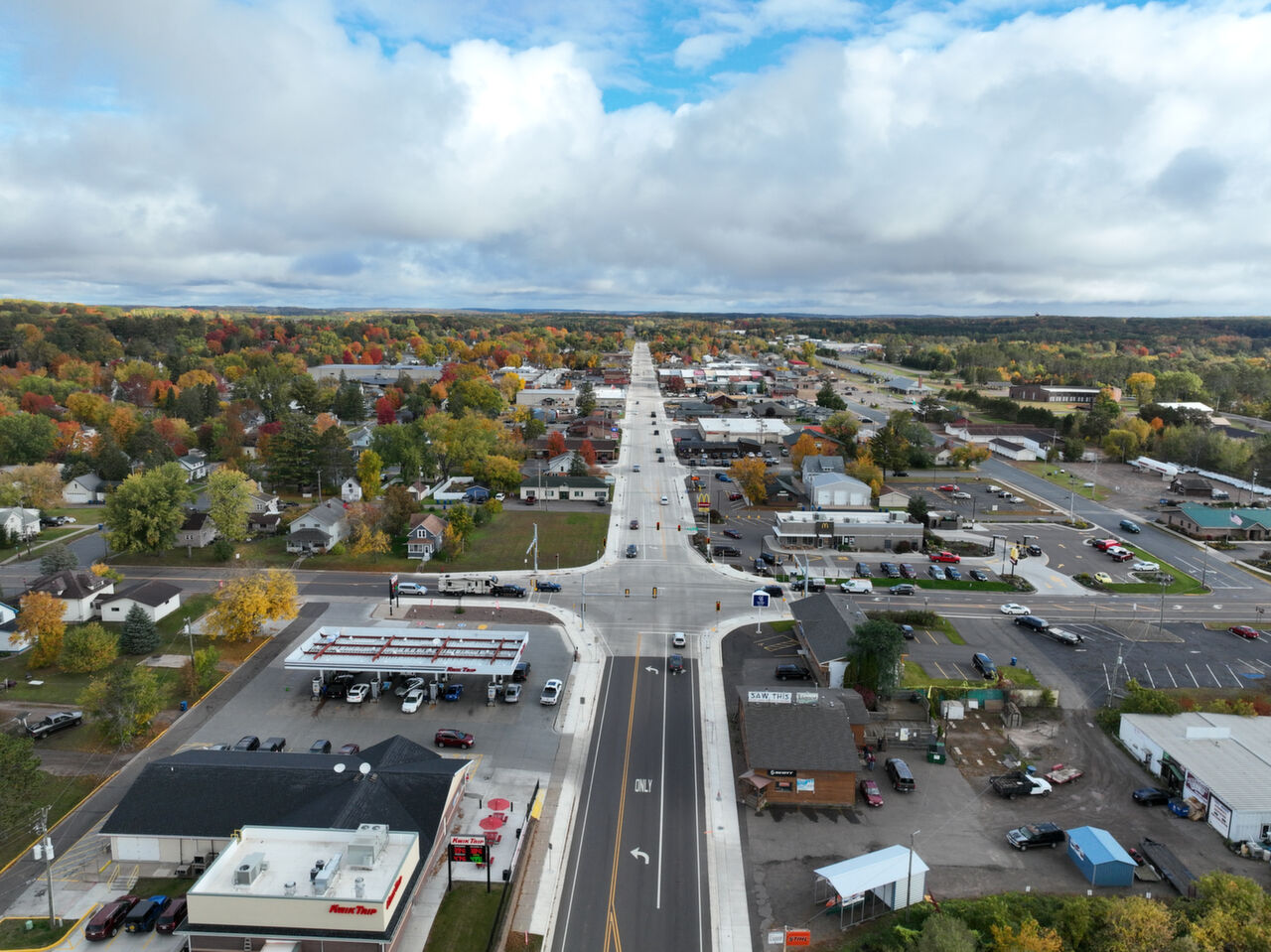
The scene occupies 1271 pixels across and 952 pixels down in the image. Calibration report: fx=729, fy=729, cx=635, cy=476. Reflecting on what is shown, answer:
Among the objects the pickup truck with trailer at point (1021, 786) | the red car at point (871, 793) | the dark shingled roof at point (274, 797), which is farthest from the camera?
the pickup truck with trailer at point (1021, 786)

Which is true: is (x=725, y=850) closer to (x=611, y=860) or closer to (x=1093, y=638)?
(x=611, y=860)

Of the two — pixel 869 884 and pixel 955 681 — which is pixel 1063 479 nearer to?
pixel 955 681

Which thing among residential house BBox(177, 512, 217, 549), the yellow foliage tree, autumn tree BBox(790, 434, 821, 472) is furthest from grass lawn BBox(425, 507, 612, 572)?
autumn tree BBox(790, 434, 821, 472)

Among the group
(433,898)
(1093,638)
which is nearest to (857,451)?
(1093,638)

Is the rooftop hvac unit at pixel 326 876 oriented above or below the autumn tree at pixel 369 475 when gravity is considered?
below

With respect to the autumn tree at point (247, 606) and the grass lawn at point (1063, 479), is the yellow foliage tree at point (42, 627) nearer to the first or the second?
the autumn tree at point (247, 606)

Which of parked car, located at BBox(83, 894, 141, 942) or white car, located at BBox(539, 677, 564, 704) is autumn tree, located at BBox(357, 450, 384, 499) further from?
parked car, located at BBox(83, 894, 141, 942)

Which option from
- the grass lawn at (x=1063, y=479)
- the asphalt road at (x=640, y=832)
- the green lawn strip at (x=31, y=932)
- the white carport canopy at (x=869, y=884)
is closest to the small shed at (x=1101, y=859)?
the white carport canopy at (x=869, y=884)
